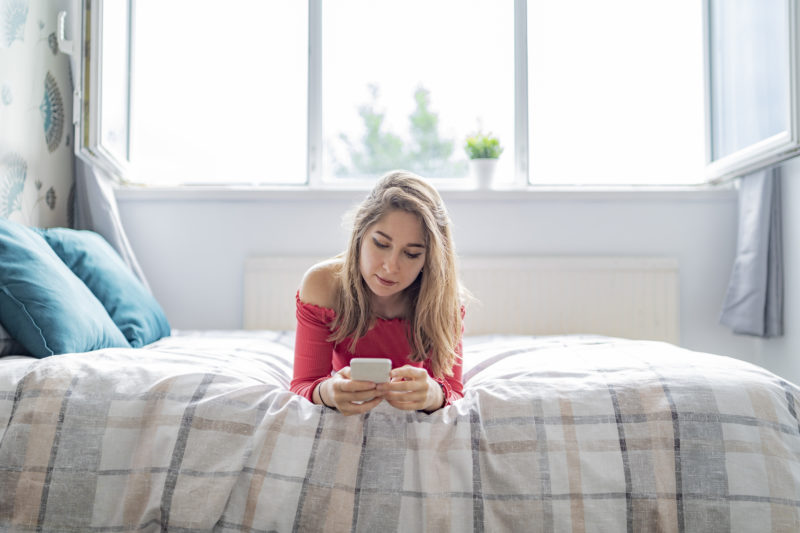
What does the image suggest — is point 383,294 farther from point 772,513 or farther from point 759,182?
point 759,182

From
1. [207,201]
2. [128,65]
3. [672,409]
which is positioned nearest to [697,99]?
[672,409]

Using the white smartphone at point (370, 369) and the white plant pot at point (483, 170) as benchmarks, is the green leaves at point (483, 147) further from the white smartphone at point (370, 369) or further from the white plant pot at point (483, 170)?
the white smartphone at point (370, 369)

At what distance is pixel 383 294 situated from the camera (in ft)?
3.92

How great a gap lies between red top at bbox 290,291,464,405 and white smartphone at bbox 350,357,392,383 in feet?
0.73

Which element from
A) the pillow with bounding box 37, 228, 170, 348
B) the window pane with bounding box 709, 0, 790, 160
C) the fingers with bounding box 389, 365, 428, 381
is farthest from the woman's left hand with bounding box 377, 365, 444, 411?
the window pane with bounding box 709, 0, 790, 160

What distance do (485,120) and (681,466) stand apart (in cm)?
180

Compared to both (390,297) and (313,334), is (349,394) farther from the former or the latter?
(390,297)

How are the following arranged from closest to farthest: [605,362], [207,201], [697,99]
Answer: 1. [605,362]
2. [207,201]
3. [697,99]

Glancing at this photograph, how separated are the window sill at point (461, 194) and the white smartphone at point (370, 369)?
1394 millimetres

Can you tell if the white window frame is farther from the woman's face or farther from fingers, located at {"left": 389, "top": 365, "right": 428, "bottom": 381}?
fingers, located at {"left": 389, "top": 365, "right": 428, "bottom": 381}

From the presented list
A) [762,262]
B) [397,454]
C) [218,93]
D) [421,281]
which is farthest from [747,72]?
[218,93]

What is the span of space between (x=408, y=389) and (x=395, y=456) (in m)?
0.11

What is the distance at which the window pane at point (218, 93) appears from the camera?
2.43m

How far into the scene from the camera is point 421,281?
1.28m
